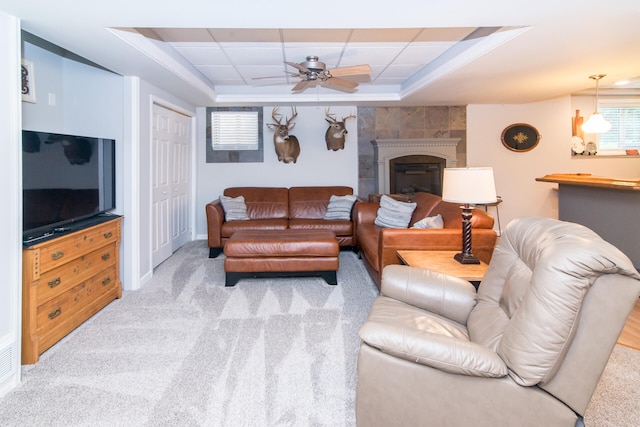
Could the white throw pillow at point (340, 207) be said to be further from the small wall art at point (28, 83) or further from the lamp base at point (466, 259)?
the small wall art at point (28, 83)

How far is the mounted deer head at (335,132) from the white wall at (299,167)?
0.40 feet

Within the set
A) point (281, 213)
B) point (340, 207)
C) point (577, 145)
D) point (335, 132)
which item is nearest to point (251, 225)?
point (281, 213)

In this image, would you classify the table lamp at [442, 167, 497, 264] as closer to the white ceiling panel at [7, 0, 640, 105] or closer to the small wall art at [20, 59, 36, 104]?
the white ceiling panel at [7, 0, 640, 105]

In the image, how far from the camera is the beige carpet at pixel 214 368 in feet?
6.12

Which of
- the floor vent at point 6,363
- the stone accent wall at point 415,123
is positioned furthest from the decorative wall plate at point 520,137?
the floor vent at point 6,363

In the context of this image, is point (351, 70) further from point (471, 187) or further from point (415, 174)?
point (415, 174)

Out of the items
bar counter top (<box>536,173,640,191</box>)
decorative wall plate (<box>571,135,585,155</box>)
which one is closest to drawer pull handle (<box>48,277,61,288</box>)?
bar counter top (<box>536,173,640,191</box>)

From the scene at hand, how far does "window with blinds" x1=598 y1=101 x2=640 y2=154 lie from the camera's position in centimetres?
609

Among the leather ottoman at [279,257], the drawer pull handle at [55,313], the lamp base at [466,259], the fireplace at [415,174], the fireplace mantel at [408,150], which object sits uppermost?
the fireplace mantel at [408,150]

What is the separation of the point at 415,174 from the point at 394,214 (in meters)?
1.79

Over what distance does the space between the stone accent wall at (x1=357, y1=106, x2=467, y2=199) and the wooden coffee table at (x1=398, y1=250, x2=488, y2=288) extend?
3.33 metres

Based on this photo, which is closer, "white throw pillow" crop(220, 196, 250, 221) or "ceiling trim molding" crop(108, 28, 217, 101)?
"ceiling trim molding" crop(108, 28, 217, 101)

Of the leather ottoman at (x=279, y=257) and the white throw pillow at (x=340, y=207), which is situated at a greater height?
the white throw pillow at (x=340, y=207)

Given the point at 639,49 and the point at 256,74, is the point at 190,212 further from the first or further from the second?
the point at 639,49
